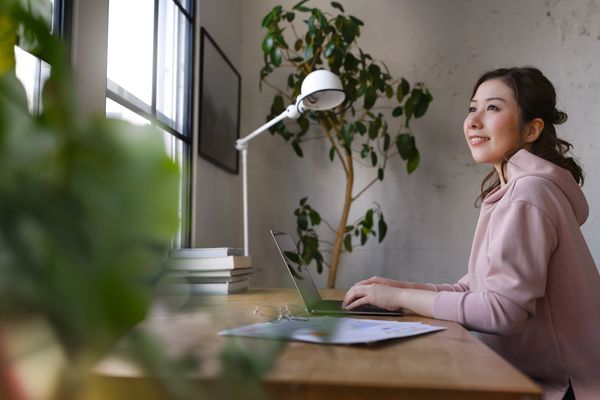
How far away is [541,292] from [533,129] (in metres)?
0.56

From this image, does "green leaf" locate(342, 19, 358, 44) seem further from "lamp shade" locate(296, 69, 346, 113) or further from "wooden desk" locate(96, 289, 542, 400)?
"wooden desk" locate(96, 289, 542, 400)

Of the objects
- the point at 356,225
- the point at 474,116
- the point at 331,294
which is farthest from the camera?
the point at 356,225

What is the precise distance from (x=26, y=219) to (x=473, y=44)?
3.54 metres

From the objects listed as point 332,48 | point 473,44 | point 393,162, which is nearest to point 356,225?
point 393,162

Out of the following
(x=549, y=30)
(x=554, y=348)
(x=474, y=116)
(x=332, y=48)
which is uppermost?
(x=549, y=30)

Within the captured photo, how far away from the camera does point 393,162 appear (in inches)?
134

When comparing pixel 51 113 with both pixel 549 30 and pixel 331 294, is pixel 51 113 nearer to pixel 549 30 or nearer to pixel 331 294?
pixel 331 294

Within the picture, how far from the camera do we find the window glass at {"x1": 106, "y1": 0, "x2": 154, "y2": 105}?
1838 millimetres

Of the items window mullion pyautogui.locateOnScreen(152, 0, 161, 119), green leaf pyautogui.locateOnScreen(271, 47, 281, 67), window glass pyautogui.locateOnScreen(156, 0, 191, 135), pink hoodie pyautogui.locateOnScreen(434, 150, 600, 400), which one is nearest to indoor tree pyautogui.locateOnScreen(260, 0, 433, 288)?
green leaf pyautogui.locateOnScreen(271, 47, 281, 67)

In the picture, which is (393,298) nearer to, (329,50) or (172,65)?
(172,65)

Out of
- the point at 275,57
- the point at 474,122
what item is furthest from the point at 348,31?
the point at 474,122

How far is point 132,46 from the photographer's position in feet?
6.66

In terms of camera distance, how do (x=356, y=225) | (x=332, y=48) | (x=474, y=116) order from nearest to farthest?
(x=474, y=116)
(x=332, y=48)
(x=356, y=225)

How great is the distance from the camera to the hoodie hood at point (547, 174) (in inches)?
52.6
